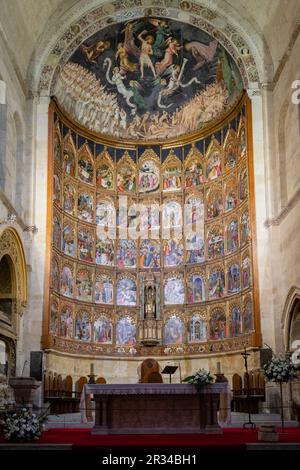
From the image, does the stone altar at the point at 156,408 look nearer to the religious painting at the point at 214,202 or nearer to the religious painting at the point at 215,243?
the religious painting at the point at 215,243

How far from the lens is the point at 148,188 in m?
31.6

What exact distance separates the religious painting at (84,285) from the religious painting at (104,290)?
416mm

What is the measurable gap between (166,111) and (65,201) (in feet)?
22.9

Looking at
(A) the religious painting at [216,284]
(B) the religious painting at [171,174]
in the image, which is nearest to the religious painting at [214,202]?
(B) the religious painting at [171,174]

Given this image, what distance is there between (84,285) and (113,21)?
1191 centimetres

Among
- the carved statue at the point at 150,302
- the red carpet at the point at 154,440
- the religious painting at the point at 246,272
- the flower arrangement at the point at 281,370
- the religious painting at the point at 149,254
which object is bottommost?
the red carpet at the point at 154,440

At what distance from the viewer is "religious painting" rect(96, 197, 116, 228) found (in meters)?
30.5

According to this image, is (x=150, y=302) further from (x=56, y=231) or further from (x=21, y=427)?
(x=21, y=427)

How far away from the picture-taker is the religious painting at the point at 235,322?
87.5 feet

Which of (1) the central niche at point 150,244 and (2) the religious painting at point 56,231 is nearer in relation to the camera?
(2) the religious painting at point 56,231

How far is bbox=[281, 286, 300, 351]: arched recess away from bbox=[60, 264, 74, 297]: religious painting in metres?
9.61

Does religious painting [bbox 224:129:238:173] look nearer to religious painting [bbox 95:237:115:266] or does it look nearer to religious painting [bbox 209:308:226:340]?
religious painting [bbox 209:308:226:340]

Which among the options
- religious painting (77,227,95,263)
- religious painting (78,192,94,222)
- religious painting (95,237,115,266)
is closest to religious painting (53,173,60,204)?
religious painting (78,192,94,222)

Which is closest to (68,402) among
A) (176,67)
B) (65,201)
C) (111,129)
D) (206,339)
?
(206,339)
